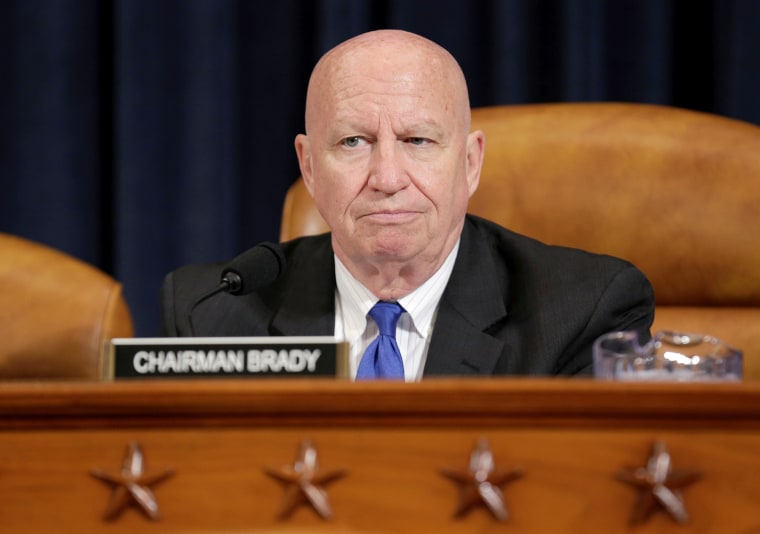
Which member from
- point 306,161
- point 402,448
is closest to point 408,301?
point 306,161

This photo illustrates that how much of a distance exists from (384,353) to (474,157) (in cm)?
38

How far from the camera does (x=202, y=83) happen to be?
7.67ft

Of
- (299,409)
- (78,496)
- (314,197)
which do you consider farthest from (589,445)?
(314,197)

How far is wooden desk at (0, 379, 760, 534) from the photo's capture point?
2.49ft

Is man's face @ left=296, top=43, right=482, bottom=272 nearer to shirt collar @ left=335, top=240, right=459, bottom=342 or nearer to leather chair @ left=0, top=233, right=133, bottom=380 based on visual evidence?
shirt collar @ left=335, top=240, right=459, bottom=342

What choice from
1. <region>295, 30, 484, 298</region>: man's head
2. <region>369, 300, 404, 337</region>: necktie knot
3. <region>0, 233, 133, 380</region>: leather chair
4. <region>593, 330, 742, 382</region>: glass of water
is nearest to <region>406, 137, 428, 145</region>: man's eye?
<region>295, 30, 484, 298</region>: man's head

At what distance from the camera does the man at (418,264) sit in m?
1.58

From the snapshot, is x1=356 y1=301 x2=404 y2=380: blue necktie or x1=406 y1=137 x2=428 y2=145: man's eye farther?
x1=406 y1=137 x2=428 y2=145: man's eye

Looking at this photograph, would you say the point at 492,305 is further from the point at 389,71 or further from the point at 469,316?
the point at 389,71

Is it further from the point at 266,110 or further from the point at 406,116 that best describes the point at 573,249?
the point at 266,110

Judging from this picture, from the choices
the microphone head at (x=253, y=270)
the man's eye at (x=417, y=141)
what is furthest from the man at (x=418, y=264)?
the microphone head at (x=253, y=270)

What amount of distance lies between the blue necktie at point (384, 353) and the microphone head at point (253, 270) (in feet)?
0.64

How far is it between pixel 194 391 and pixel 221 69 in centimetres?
164

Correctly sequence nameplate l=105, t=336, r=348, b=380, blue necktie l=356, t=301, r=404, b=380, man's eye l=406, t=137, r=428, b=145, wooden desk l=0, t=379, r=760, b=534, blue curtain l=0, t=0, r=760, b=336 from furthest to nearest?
blue curtain l=0, t=0, r=760, b=336
man's eye l=406, t=137, r=428, b=145
blue necktie l=356, t=301, r=404, b=380
nameplate l=105, t=336, r=348, b=380
wooden desk l=0, t=379, r=760, b=534
